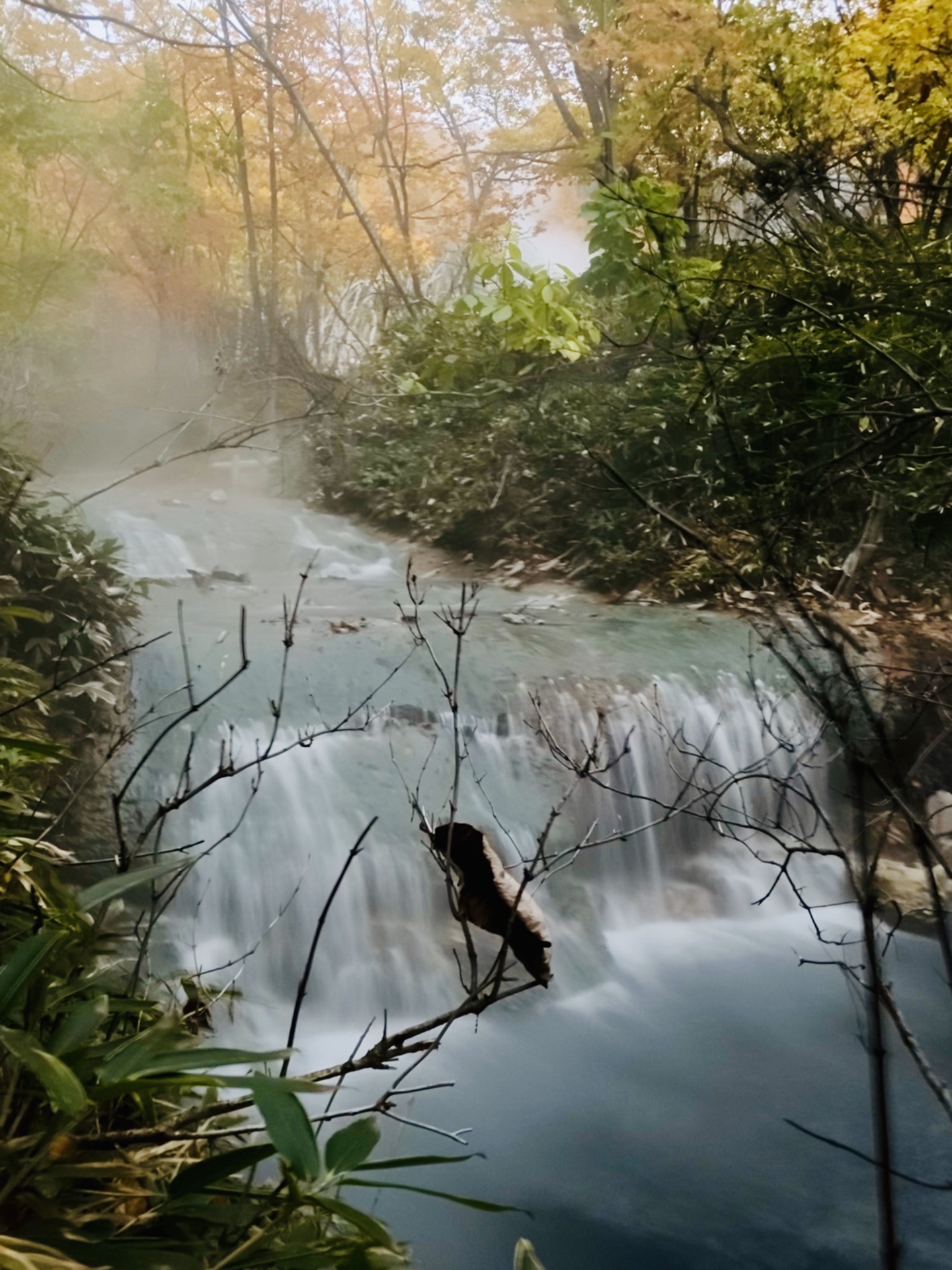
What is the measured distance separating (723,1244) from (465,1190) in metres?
A: 0.39

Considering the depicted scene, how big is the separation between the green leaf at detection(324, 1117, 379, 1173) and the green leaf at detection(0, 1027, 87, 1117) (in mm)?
157

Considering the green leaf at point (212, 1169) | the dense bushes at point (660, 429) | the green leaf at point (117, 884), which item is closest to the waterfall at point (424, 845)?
the dense bushes at point (660, 429)

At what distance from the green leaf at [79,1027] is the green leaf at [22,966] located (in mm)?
40

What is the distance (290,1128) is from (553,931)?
1.56 m

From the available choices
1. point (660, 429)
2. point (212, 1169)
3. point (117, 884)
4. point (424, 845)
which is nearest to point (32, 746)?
point (117, 884)

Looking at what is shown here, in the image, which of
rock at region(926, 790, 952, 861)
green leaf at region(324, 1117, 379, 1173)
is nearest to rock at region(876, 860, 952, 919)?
rock at region(926, 790, 952, 861)

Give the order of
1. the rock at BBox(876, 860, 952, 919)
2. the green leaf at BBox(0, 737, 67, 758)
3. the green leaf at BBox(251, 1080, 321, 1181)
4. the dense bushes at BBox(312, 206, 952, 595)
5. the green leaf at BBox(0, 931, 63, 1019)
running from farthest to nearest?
the dense bushes at BBox(312, 206, 952, 595), the rock at BBox(876, 860, 952, 919), the green leaf at BBox(0, 737, 67, 758), the green leaf at BBox(0, 931, 63, 1019), the green leaf at BBox(251, 1080, 321, 1181)

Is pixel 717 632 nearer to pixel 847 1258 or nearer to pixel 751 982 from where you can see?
pixel 751 982

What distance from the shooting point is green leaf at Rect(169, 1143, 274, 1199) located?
749 millimetres

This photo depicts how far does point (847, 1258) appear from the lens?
1539 mm

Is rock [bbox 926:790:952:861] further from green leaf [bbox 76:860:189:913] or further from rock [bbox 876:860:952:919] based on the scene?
green leaf [bbox 76:860:189:913]

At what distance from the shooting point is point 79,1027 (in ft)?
2.47

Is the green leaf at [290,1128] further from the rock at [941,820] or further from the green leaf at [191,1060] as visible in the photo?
the rock at [941,820]

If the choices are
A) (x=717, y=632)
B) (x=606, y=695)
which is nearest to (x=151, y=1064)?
(x=606, y=695)
